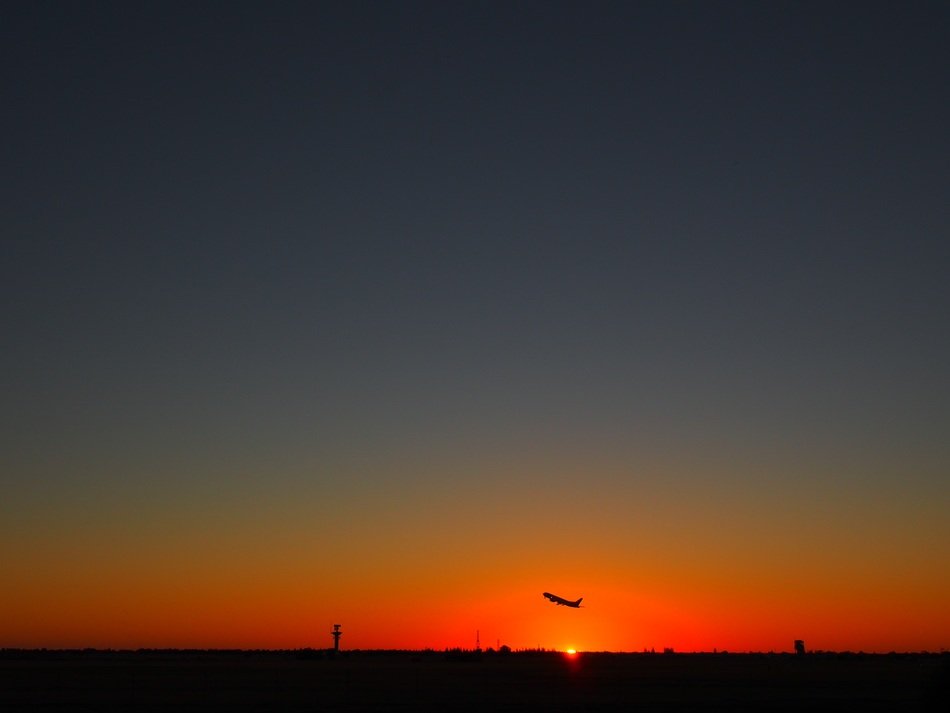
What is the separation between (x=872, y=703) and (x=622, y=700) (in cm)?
1266

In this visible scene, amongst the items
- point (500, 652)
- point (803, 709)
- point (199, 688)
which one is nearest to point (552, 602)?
point (500, 652)

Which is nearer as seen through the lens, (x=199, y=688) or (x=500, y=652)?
(x=199, y=688)

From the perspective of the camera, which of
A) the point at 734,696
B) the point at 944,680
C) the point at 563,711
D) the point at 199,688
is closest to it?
the point at 944,680

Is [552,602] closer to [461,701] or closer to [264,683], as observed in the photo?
[264,683]

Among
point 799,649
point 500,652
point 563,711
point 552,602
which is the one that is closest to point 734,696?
point 563,711

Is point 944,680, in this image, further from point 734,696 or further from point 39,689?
point 39,689

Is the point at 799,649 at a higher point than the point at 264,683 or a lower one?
higher

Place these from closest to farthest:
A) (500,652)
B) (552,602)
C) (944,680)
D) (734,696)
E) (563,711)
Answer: (944,680)
(563,711)
(734,696)
(552,602)
(500,652)

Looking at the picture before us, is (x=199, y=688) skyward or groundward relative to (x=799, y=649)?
groundward

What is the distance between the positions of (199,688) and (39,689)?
8.96 m

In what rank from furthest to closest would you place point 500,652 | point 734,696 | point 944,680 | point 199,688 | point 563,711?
1. point 500,652
2. point 199,688
3. point 734,696
4. point 563,711
5. point 944,680

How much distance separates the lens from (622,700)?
57.4 metres

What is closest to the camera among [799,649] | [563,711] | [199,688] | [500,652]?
[563,711]

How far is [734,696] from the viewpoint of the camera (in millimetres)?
62500
